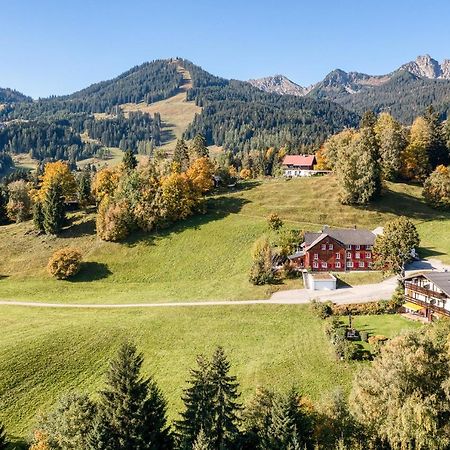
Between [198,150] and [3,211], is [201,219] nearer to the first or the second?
[198,150]

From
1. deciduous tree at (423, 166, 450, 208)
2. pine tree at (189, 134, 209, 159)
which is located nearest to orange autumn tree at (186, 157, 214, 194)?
pine tree at (189, 134, 209, 159)

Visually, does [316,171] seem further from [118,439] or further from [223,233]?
[118,439]

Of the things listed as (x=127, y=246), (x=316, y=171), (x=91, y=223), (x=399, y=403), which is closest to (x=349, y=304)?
(x=399, y=403)

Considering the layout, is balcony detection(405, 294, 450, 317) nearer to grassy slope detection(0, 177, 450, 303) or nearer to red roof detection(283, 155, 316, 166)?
grassy slope detection(0, 177, 450, 303)

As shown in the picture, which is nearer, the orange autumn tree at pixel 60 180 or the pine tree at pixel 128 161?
the orange autumn tree at pixel 60 180

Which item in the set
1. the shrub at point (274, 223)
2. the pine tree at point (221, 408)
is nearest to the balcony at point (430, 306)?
the pine tree at point (221, 408)

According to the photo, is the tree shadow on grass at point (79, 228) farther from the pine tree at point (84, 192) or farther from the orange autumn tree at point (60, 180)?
the orange autumn tree at point (60, 180)

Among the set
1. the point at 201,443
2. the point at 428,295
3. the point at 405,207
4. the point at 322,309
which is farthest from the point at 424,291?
the point at 405,207
